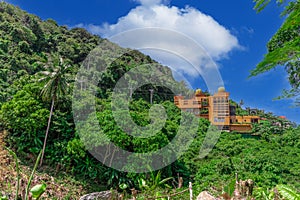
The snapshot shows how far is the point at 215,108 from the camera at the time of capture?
59.3 ft

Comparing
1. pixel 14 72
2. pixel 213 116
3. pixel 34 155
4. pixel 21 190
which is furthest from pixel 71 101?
pixel 21 190

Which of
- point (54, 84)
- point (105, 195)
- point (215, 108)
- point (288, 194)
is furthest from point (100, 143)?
point (288, 194)

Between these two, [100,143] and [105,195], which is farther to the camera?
[100,143]

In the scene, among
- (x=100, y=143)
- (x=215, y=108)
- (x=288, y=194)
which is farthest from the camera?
(x=215, y=108)

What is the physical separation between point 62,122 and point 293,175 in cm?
1048

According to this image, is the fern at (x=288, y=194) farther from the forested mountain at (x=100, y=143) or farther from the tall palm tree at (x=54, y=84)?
the tall palm tree at (x=54, y=84)

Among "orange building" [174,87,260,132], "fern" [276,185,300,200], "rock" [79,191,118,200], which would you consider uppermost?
"orange building" [174,87,260,132]

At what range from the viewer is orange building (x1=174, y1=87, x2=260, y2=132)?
16906 millimetres

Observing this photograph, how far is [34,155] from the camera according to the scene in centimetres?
1212

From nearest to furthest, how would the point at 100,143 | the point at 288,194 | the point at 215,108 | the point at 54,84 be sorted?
the point at 288,194, the point at 100,143, the point at 54,84, the point at 215,108

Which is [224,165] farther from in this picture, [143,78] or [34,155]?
[34,155]

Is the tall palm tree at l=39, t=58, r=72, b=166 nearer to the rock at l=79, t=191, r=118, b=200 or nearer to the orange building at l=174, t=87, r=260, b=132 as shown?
the orange building at l=174, t=87, r=260, b=132

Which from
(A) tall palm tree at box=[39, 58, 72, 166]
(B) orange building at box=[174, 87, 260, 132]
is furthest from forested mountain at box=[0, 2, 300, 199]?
(B) orange building at box=[174, 87, 260, 132]

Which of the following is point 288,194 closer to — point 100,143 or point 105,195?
point 105,195
